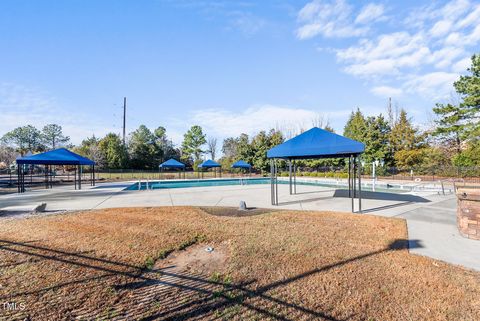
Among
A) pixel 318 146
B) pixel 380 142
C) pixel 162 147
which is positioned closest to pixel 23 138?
pixel 162 147

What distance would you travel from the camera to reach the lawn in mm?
2533

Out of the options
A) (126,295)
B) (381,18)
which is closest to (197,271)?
(126,295)

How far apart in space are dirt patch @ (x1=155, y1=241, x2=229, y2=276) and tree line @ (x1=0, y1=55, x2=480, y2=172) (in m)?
22.6

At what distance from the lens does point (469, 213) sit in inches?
191

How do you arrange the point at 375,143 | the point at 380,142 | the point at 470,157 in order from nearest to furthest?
the point at 470,157 → the point at 375,143 → the point at 380,142

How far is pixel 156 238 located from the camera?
15.6ft

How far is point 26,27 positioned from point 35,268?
37.2ft

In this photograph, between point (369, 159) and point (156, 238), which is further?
point (369, 159)

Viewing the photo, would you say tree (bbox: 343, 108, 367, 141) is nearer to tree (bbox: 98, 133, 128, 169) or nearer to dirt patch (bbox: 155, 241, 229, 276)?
dirt patch (bbox: 155, 241, 229, 276)

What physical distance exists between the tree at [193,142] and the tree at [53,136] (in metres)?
38.7

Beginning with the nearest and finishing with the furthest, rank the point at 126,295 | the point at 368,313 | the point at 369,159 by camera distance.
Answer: the point at 368,313, the point at 126,295, the point at 369,159

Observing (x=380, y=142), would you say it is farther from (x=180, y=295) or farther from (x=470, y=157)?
(x=180, y=295)

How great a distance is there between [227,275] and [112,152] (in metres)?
36.4

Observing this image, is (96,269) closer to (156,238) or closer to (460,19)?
(156,238)
